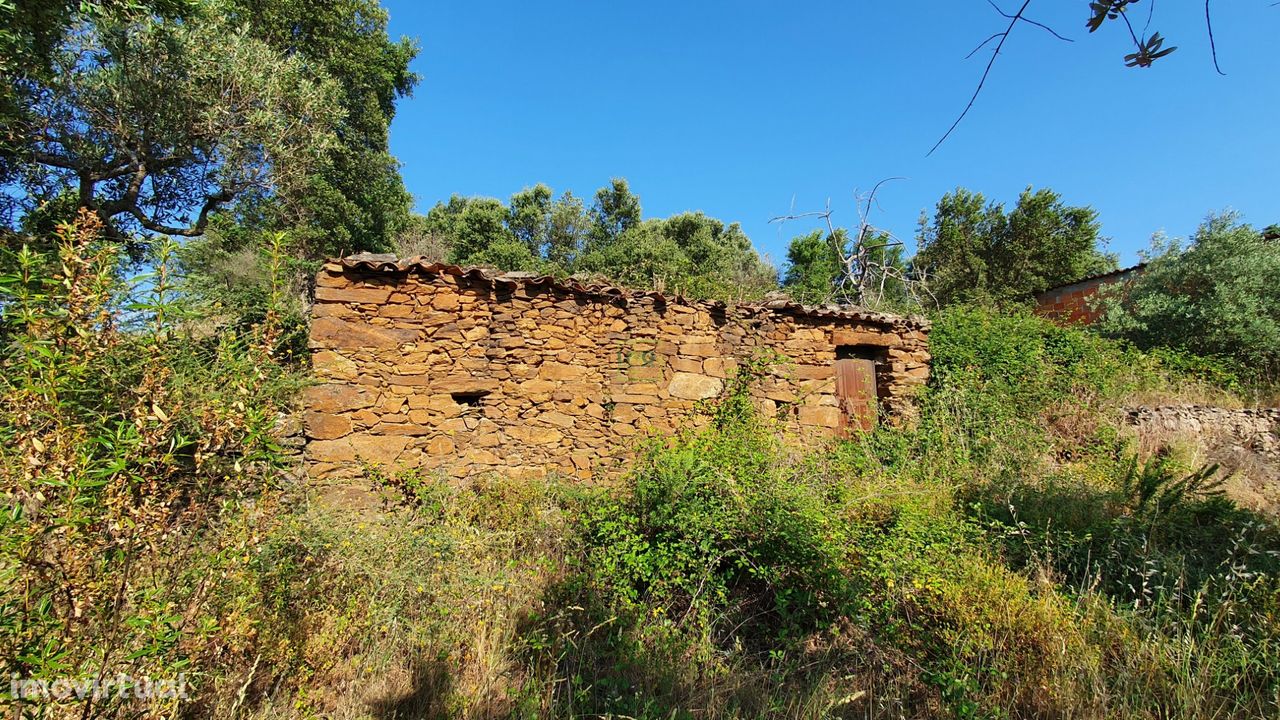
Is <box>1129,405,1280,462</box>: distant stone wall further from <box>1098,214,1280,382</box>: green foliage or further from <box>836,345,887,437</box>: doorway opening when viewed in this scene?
<box>836,345,887,437</box>: doorway opening

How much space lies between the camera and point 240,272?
11.3m

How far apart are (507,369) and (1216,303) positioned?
1221cm

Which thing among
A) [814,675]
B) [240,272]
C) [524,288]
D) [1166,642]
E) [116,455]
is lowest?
[814,675]

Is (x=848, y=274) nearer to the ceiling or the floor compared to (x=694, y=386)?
nearer to the ceiling

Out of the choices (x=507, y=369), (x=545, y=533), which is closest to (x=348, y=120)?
(x=507, y=369)

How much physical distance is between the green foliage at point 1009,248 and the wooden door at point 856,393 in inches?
432

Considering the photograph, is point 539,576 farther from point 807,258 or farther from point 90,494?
point 807,258

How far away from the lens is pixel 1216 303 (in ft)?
27.9

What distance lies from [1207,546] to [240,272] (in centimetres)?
1621

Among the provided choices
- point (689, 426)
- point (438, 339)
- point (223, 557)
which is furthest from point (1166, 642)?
point (438, 339)

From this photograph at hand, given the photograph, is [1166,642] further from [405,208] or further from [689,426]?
[405,208]

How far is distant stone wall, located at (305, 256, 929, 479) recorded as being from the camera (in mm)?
4723

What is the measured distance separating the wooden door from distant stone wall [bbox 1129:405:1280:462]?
3.71 meters

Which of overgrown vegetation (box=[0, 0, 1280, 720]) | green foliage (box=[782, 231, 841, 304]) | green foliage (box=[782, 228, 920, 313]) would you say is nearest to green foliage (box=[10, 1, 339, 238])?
overgrown vegetation (box=[0, 0, 1280, 720])
